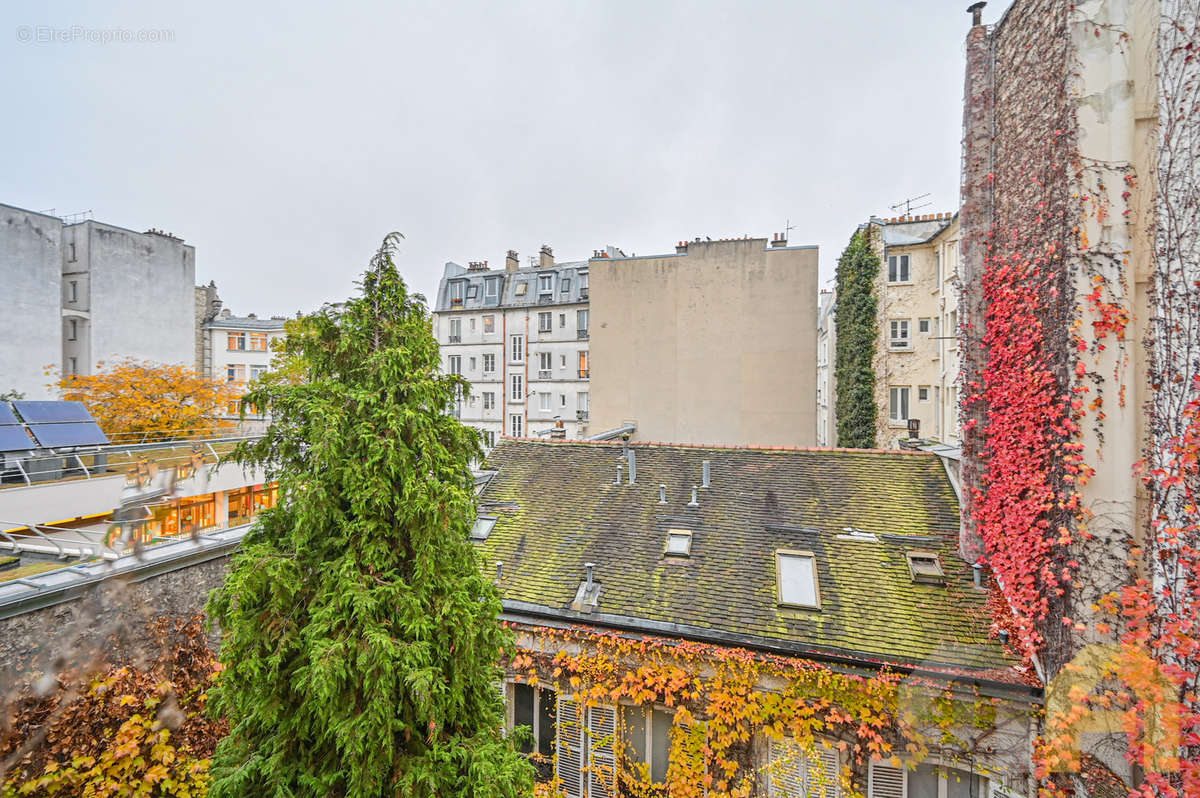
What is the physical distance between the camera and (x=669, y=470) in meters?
9.79

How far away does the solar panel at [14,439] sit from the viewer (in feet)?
21.2

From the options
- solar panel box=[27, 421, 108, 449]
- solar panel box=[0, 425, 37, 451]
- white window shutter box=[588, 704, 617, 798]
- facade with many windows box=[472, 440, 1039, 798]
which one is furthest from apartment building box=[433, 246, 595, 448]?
solar panel box=[0, 425, 37, 451]

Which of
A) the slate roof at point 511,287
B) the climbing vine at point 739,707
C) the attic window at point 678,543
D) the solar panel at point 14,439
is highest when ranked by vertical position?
the slate roof at point 511,287

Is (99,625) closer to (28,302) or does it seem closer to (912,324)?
(28,302)

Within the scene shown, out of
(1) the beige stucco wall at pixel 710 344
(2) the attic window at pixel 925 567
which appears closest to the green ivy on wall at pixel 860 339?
(1) the beige stucco wall at pixel 710 344

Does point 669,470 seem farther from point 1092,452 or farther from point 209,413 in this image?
point 209,413

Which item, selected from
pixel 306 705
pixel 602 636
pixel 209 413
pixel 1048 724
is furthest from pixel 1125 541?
pixel 209 413

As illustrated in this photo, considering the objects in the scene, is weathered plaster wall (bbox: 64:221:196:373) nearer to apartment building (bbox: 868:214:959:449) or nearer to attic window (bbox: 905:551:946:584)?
attic window (bbox: 905:551:946:584)

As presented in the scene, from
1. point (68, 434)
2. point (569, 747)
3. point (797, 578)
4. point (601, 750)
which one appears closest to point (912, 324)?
point (797, 578)

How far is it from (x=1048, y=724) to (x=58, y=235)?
26139 mm

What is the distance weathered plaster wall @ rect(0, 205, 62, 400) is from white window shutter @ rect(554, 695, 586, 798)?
1890 cm

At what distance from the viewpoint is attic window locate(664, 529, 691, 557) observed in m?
7.70

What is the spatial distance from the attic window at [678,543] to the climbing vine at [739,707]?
1.51 m

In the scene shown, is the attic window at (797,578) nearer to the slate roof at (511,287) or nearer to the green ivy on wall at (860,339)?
the green ivy on wall at (860,339)
